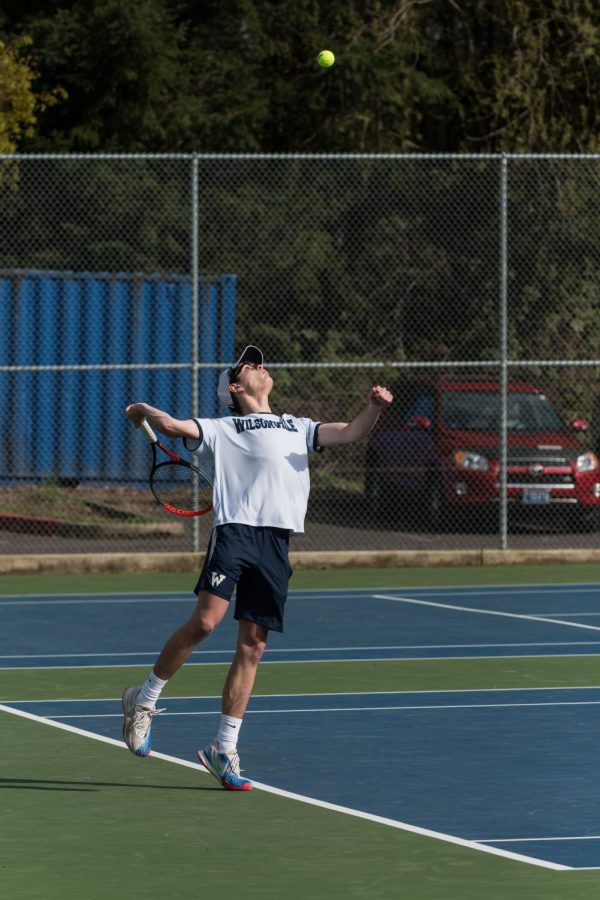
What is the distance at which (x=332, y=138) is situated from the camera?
29672mm

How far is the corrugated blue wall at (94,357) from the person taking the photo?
947 inches

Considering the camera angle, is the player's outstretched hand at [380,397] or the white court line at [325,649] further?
the white court line at [325,649]

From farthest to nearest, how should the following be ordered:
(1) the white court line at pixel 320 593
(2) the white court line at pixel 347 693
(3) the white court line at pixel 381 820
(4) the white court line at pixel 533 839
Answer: (1) the white court line at pixel 320 593 < (2) the white court line at pixel 347 693 < (4) the white court line at pixel 533 839 < (3) the white court line at pixel 381 820

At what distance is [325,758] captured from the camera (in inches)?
377

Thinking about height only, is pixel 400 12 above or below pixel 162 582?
above

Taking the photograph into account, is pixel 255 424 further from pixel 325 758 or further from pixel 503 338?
pixel 503 338

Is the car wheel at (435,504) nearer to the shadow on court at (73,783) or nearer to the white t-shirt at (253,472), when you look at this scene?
the white t-shirt at (253,472)

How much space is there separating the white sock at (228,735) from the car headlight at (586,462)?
13.1 m

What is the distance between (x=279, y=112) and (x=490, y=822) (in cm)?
2348

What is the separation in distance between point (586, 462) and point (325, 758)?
12.5 metres

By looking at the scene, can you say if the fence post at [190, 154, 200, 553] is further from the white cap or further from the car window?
the white cap

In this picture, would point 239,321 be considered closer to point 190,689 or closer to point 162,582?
point 162,582

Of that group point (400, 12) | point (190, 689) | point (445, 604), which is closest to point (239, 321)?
point (400, 12)

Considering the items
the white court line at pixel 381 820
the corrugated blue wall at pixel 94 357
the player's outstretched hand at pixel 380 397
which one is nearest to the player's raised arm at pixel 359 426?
the player's outstretched hand at pixel 380 397
